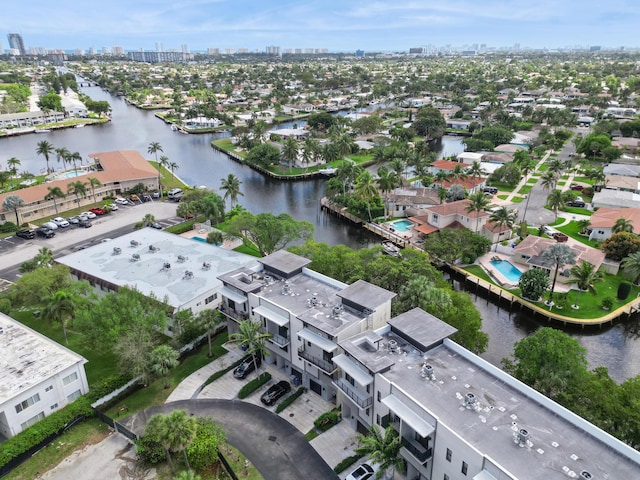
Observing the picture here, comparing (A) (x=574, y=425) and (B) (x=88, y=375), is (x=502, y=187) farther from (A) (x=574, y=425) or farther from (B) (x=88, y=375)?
(B) (x=88, y=375)

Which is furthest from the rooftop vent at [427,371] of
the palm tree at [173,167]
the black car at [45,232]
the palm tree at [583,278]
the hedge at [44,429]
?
the palm tree at [173,167]

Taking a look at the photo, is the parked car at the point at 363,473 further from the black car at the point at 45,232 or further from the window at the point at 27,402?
the black car at the point at 45,232

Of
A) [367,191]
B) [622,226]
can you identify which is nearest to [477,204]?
[367,191]

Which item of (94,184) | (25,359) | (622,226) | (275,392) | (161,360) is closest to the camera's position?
(161,360)

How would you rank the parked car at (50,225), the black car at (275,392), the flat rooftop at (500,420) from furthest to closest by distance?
the parked car at (50,225)
the black car at (275,392)
the flat rooftop at (500,420)

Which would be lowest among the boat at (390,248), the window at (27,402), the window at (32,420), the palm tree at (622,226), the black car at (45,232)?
the window at (32,420)

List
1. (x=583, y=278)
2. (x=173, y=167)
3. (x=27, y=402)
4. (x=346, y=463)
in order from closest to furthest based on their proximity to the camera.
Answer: (x=346, y=463) → (x=27, y=402) → (x=583, y=278) → (x=173, y=167)

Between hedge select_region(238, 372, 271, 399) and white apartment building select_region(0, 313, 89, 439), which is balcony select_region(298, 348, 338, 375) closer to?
hedge select_region(238, 372, 271, 399)

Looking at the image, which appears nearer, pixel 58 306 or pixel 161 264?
pixel 58 306

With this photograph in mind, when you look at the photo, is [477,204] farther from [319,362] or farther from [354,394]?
[354,394]
